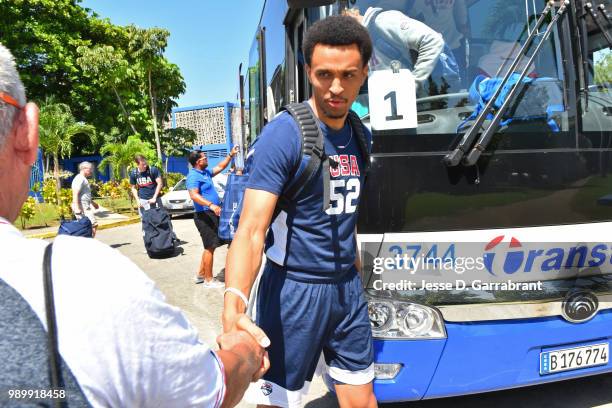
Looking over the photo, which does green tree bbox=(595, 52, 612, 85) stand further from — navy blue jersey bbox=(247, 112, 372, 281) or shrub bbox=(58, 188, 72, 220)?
shrub bbox=(58, 188, 72, 220)

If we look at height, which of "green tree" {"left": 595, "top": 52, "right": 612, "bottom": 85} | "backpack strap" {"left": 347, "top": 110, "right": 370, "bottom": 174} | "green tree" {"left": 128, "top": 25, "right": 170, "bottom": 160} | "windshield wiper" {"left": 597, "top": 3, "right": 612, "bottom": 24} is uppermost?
"green tree" {"left": 128, "top": 25, "right": 170, "bottom": 160}

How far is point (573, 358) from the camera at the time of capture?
2.52 m

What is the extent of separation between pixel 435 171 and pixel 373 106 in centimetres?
49

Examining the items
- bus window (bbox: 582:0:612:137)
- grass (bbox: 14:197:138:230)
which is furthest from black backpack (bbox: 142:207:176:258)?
bus window (bbox: 582:0:612:137)

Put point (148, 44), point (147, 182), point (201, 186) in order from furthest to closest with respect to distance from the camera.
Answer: point (148, 44) < point (147, 182) < point (201, 186)

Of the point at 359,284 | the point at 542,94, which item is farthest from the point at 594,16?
the point at 359,284

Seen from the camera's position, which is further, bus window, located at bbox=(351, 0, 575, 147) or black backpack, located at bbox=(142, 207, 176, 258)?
black backpack, located at bbox=(142, 207, 176, 258)

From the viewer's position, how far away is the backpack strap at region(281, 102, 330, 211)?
73.7 inches

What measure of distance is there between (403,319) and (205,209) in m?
4.19

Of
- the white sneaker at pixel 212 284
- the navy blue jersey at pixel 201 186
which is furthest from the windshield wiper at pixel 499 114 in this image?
the white sneaker at pixel 212 284

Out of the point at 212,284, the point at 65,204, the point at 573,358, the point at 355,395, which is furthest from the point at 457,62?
the point at 65,204

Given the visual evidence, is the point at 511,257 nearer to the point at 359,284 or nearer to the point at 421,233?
the point at 421,233

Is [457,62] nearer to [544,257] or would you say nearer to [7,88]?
[544,257]

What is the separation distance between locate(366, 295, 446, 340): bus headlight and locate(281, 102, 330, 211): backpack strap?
27.9 inches
